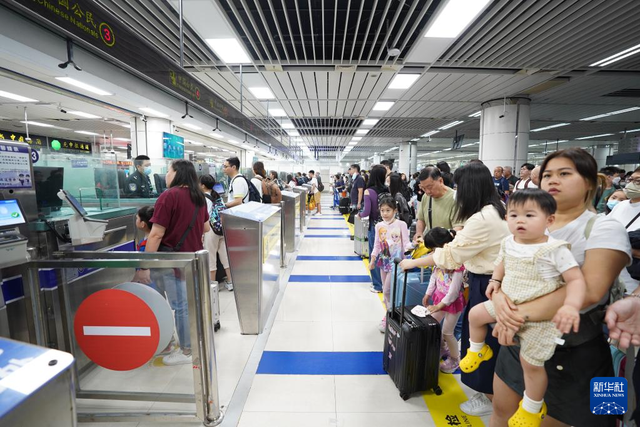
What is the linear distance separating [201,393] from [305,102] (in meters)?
7.62

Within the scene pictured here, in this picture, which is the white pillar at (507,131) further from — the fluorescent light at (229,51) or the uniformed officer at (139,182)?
the uniformed officer at (139,182)

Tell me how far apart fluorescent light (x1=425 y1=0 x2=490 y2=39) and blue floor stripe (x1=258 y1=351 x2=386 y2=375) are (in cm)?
391

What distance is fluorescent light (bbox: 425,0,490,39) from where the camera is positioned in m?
3.51

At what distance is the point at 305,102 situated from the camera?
8.31 metres

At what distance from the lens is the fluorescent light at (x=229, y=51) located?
4.53m

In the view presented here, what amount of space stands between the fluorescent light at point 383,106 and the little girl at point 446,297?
699cm

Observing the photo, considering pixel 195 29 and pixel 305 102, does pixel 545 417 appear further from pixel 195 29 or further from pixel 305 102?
pixel 305 102

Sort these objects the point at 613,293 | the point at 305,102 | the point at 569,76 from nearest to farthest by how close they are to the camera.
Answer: the point at 613,293 → the point at 569,76 → the point at 305,102

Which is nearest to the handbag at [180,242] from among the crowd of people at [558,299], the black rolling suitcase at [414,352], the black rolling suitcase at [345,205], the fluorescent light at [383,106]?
the black rolling suitcase at [414,352]

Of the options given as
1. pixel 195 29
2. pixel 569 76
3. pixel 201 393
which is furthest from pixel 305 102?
pixel 201 393

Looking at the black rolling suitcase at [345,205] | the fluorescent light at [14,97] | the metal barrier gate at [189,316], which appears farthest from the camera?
the black rolling suitcase at [345,205]

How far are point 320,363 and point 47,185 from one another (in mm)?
2683

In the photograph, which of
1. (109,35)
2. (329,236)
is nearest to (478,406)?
(109,35)

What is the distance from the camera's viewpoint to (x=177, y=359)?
210 centimetres
